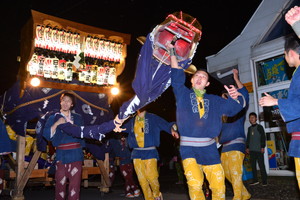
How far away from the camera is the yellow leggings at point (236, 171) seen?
520 centimetres

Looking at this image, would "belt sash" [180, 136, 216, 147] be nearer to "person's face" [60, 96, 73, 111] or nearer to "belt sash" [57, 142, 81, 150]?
"belt sash" [57, 142, 81, 150]

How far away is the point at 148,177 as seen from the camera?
227 inches

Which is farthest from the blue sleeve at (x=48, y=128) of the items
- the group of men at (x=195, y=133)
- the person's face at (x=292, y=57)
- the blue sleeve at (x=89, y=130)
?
the person's face at (x=292, y=57)

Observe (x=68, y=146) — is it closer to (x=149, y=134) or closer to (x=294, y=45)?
(x=149, y=134)

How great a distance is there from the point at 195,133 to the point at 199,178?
0.56 metres

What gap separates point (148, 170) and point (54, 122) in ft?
6.77

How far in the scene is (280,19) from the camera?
9.84 meters

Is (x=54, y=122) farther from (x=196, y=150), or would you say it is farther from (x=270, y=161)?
(x=270, y=161)

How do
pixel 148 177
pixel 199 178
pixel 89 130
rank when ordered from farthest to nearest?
pixel 148 177 < pixel 89 130 < pixel 199 178

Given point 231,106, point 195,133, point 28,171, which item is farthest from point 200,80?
point 28,171

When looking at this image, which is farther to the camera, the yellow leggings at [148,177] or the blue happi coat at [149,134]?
the blue happi coat at [149,134]

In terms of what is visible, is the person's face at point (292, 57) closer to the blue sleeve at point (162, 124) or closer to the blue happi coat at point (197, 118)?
the blue happi coat at point (197, 118)

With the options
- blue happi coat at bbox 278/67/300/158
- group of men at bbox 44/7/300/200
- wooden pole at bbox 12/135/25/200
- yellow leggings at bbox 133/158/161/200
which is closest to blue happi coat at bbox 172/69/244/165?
group of men at bbox 44/7/300/200

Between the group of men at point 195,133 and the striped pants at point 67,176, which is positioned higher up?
the group of men at point 195,133
